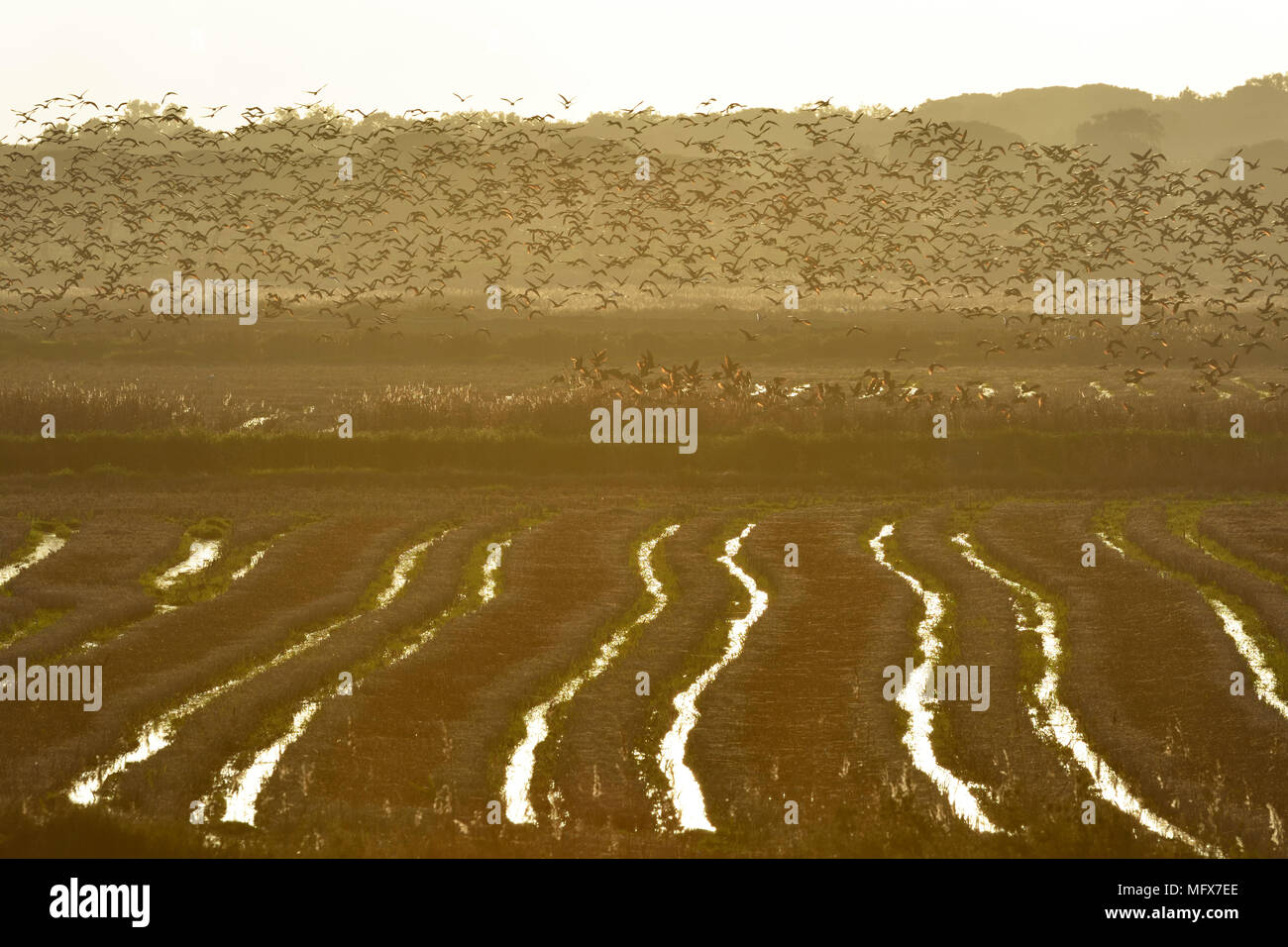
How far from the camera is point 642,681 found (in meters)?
Result: 22.9

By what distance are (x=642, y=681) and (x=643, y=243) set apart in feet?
167

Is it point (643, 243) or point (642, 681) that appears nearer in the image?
point (642, 681)

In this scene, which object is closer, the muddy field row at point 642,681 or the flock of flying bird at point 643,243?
the muddy field row at point 642,681

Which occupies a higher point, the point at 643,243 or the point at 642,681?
the point at 643,243

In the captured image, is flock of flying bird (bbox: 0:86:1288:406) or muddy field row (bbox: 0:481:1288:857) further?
flock of flying bird (bbox: 0:86:1288:406)

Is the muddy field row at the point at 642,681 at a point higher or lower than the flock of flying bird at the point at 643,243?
lower

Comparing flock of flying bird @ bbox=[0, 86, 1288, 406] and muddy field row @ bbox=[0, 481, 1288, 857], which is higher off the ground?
flock of flying bird @ bbox=[0, 86, 1288, 406]

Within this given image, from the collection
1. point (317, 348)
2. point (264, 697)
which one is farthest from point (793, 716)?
point (317, 348)

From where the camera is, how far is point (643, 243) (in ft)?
236

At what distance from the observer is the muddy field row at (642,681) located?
16.2m

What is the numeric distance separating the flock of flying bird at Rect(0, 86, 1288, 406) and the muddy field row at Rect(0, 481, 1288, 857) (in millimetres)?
12199

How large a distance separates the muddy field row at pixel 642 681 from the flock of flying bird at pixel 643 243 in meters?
12.2

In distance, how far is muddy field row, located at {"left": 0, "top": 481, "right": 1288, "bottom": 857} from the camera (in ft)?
53.2

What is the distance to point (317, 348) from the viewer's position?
67938mm
